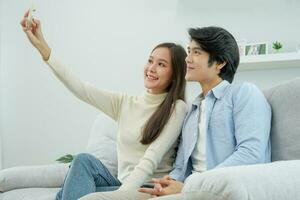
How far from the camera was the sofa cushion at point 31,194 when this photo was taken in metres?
1.95

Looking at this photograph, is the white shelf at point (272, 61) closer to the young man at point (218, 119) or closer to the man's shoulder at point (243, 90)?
the young man at point (218, 119)

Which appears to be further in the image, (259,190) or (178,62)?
(178,62)

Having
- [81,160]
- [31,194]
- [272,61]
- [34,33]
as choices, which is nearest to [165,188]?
[81,160]

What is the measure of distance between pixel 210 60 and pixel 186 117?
260mm

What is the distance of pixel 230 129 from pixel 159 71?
0.52 metres

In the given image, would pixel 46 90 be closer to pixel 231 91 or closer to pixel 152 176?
pixel 152 176

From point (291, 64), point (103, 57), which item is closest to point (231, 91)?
point (291, 64)

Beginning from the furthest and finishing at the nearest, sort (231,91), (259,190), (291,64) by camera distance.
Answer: (291,64)
(231,91)
(259,190)

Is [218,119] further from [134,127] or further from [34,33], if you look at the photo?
[34,33]

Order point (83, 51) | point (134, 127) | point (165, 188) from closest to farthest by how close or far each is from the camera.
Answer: point (165, 188) < point (134, 127) < point (83, 51)

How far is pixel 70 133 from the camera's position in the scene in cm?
335

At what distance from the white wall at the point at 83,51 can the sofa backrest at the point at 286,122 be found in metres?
1.17

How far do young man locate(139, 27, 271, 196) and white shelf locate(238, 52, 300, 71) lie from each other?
0.83 meters

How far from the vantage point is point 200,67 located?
5.75 feet
